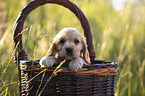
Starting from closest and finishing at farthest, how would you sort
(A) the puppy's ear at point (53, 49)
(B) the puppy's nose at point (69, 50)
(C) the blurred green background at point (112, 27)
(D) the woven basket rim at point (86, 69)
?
(D) the woven basket rim at point (86, 69) → (B) the puppy's nose at point (69, 50) → (A) the puppy's ear at point (53, 49) → (C) the blurred green background at point (112, 27)

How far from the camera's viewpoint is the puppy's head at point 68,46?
1.47 metres

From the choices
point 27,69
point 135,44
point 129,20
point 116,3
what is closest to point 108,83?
point 27,69

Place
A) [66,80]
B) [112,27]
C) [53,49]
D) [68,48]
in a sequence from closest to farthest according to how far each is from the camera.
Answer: [66,80] → [68,48] → [53,49] → [112,27]

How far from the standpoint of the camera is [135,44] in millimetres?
3281

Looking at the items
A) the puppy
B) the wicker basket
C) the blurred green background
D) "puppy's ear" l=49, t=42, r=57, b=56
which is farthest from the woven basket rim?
the blurred green background

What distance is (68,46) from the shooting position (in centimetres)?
148

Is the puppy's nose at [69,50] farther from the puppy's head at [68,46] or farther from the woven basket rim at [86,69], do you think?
the woven basket rim at [86,69]

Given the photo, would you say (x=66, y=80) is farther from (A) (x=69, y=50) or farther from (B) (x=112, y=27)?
(B) (x=112, y=27)

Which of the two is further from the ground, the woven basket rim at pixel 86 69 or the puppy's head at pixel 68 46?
the puppy's head at pixel 68 46

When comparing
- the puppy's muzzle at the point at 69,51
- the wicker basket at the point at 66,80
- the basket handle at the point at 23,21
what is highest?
the basket handle at the point at 23,21

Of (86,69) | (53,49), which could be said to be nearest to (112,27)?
(53,49)

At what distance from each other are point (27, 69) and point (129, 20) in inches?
110

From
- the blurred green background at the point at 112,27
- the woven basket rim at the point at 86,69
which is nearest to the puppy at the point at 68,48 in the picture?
the woven basket rim at the point at 86,69

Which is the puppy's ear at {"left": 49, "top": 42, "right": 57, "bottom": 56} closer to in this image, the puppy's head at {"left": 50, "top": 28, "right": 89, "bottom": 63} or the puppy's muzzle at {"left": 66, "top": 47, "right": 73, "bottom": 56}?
the puppy's head at {"left": 50, "top": 28, "right": 89, "bottom": 63}
